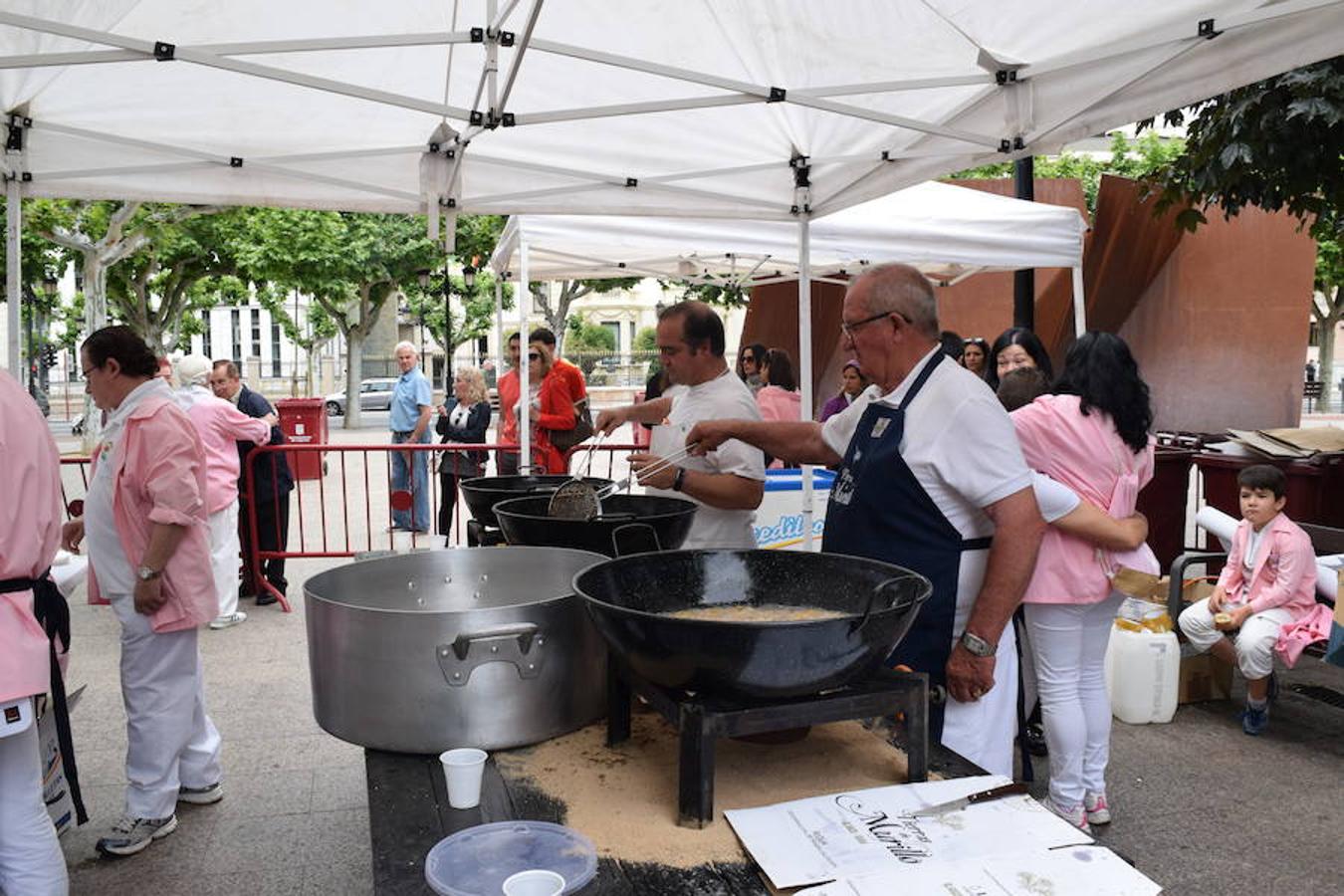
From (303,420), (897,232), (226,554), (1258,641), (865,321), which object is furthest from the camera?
(303,420)

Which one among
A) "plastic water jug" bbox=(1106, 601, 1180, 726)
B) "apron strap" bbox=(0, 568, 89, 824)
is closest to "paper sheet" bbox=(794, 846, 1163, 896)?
"apron strap" bbox=(0, 568, 89, 824)

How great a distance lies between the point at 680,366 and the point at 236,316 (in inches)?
2376

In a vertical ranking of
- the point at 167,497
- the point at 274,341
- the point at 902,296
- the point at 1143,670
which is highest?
the point at 274,341

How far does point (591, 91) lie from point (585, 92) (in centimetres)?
3

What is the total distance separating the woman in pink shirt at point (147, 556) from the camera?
352 cm

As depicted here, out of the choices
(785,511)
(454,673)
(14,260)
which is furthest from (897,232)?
(454,673)

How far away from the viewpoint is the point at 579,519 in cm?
276

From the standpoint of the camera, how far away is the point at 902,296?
2.57 m

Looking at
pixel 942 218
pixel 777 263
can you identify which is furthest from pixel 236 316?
pixel 942 218

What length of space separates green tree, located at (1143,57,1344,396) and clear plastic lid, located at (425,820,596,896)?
486cm

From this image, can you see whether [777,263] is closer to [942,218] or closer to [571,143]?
[942,218]

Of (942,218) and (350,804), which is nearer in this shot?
(350,804)

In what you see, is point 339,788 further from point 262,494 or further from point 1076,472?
point 262,494

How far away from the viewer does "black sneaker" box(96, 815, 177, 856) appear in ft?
11.7
